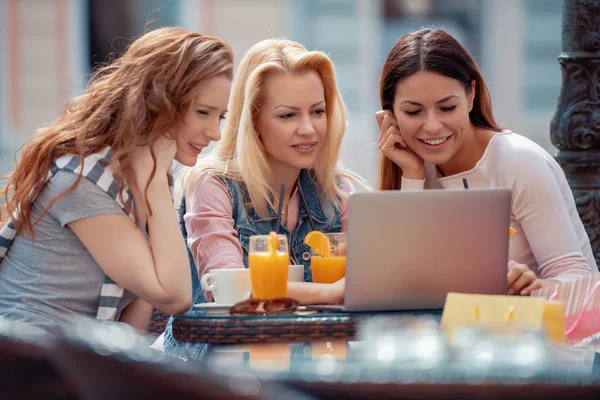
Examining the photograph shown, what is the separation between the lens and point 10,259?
2260 millimetres

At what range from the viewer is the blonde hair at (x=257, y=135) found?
110 inches

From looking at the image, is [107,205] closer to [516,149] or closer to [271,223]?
[271,223]

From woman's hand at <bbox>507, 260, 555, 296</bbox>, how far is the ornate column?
36.1 inches

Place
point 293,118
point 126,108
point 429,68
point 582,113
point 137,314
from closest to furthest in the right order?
point 126,108 → point 137,314 → point 429,68 → point 293,118 → point 582,113

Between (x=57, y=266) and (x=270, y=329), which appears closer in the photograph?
(x=270, y=329)

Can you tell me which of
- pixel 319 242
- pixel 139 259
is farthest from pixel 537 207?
pixel 139 259

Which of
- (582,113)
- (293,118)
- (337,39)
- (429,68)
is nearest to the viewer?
(429,68)

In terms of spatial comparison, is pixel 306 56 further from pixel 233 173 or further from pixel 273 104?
pixel 233 173

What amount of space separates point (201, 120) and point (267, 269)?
1.77ft

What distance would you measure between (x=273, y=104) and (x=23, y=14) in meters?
8.23

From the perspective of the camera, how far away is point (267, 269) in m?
2.08

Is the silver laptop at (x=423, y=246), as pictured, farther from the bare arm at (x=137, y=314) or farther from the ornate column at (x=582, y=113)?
the ornate column at (x=582, y=113)

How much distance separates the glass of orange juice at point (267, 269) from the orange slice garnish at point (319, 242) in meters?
0.16

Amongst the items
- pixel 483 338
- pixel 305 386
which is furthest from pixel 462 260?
pixel 305 386
